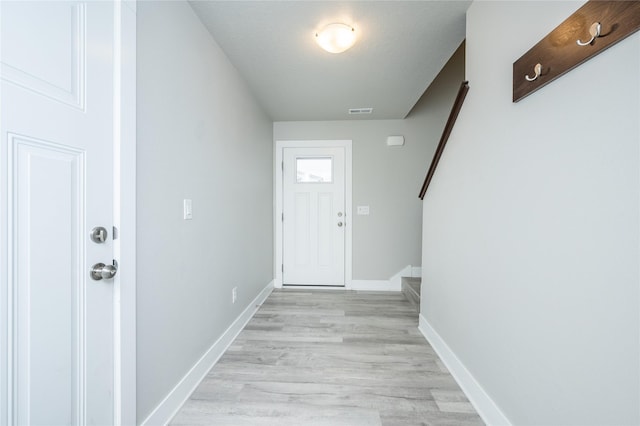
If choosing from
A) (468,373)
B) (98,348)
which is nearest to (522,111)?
(468,373)

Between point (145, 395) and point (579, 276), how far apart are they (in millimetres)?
1769

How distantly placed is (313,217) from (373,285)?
1231 millimetres

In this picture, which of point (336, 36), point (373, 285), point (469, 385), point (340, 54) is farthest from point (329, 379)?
point (340, 54)

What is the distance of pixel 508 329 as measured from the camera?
1.22 m

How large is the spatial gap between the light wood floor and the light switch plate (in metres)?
1.03

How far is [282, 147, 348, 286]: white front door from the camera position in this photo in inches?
147

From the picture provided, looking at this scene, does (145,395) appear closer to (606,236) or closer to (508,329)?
(508,329)

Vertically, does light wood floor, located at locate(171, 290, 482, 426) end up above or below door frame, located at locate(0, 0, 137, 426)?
below

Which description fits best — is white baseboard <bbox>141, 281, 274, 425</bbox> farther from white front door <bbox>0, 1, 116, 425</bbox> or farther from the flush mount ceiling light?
the flush mount ceiling light


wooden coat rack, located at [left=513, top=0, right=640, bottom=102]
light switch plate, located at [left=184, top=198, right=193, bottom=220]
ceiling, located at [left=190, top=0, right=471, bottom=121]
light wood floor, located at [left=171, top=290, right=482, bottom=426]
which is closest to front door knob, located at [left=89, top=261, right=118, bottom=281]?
light switch plate, located at [left=184, top=198, right=193, bottom=220]

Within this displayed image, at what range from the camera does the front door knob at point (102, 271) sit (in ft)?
3.17

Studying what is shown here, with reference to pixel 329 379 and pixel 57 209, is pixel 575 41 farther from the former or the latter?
pixel 329 379

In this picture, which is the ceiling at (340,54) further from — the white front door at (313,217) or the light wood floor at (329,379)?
the light wood floor at (329,379)

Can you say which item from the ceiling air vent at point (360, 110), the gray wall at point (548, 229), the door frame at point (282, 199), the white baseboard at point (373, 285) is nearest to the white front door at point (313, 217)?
the door frame at point (282, 199)
